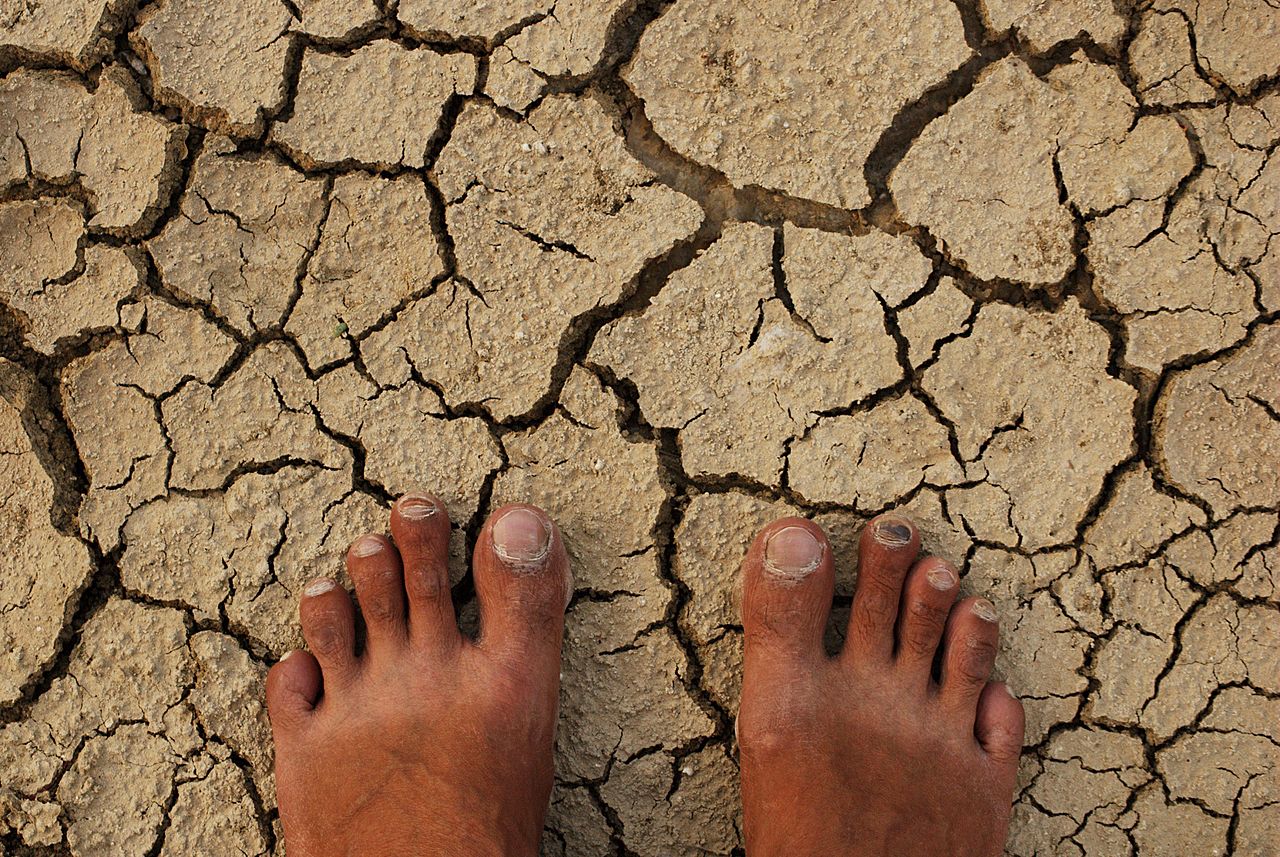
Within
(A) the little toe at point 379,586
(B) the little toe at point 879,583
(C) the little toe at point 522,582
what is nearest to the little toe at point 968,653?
(B) the little toe at point 879,583

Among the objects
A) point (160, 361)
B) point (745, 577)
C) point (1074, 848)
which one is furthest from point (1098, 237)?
point (160, 361)

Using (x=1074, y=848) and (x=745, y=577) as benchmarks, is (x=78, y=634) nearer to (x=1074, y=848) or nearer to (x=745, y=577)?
(x=745, y=577)

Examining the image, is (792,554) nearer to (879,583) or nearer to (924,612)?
(879,583)

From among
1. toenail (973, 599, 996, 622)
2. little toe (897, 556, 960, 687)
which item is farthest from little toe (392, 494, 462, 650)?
toenail (973, 599, 996, 622)

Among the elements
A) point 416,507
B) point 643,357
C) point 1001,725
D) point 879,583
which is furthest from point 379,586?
point 1001,725

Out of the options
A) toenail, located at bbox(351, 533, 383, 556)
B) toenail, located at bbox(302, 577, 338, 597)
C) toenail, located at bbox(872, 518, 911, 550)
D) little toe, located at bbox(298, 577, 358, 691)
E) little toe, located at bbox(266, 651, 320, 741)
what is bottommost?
little toe, located at bbox(266, 651, 320, 741)

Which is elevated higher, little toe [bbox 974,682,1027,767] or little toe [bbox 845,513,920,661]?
little toe [bbox 845,513,920,661]

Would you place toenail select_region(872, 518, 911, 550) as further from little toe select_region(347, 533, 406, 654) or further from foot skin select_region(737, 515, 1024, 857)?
little toe select_region(347, 533, 406, 654)
